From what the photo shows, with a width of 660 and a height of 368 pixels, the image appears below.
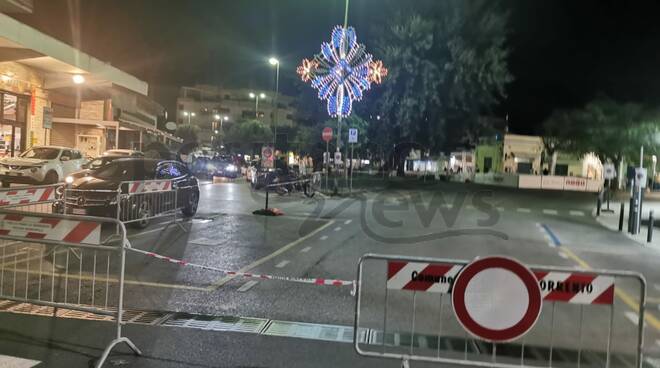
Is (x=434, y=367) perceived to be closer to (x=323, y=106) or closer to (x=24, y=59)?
(x=24, y=59)

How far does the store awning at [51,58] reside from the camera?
787 inches

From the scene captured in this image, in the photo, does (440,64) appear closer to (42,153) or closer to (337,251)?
(42,153)

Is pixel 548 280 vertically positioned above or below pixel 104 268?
above

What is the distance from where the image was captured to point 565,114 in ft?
161

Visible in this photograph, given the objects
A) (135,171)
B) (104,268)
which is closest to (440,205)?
(135,171)

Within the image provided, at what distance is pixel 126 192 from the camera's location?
39.5ft

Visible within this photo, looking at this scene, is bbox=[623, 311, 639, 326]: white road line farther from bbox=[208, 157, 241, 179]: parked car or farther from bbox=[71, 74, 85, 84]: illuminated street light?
bbox=[208, 157, 241, 179]: parked car

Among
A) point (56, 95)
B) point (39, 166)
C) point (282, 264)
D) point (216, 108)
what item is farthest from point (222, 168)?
point (216, 108)

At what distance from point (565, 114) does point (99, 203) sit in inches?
1805

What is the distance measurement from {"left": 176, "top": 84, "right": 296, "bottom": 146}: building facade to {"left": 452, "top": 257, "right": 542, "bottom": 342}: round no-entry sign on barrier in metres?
102

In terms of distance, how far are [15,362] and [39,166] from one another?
17295 mm

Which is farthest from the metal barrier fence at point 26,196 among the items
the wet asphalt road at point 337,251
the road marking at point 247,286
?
the road marking at point 247,286

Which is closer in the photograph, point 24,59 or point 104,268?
point 104,268

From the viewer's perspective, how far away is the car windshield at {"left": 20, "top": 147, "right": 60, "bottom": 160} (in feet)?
68.8
